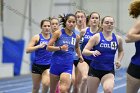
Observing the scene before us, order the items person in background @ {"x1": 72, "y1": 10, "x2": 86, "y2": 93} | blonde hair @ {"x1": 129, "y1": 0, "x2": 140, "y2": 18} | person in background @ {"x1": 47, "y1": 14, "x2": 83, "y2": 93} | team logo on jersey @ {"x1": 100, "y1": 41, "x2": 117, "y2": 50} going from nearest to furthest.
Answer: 1. blonde hair @ {"x1": 129, "y1": 0, "x2": 140, "y2": 18}
2. team logo on jersey @ {"x1": 100, "y1": 41, "x2": 117, "y2": 50}
3. person in background @ {"x1": 47, "y1": 14, "x2": 83, "y2": 93}
4. person in background @ {"x1": 72, "y1": 10, "x2": 86, "y2": 93}

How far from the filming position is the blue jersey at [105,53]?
21.4ft

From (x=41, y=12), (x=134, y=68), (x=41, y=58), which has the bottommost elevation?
(x=41, y=58)

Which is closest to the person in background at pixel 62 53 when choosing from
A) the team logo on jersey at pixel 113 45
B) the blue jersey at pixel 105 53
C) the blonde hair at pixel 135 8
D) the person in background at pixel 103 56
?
the person in background at pixel 103 56

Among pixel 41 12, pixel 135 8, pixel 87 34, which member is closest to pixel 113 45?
pixel 135 8

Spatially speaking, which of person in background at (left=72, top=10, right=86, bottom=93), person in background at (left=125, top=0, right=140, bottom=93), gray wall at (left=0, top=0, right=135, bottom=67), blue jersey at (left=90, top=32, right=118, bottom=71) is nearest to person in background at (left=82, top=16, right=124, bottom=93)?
blue jersey at (left=90, top=32, right=118, bottom=71)

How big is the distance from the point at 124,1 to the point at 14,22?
8.47m

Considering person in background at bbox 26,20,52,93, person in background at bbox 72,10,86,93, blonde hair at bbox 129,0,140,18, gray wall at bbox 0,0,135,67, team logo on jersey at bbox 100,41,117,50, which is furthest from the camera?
gray wall at bbox 0,0,135,67

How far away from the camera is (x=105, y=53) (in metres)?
6.54

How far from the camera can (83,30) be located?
844 cm

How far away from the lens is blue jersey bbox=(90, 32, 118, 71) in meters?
6.53

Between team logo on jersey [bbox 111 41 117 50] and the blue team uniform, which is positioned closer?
team logo on jersey [bbox 111 41 117 50]

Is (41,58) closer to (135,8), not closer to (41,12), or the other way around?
(135,8)

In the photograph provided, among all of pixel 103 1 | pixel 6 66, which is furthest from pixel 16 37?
pixel 103 1

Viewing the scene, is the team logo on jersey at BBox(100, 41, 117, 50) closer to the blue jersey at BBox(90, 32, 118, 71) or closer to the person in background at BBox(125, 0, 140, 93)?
the blue jersey at BBox(90, 32, 118, 71)
